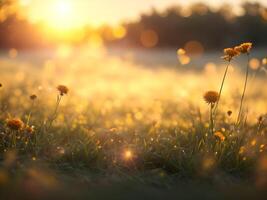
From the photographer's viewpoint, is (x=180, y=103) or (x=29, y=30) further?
(x=29, y=30)

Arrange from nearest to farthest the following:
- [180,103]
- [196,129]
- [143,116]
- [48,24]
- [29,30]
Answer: [196,129] → [143,116] → [180,103] → [29,30] → [48,24]

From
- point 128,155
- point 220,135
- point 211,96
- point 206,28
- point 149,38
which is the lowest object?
point 128,155

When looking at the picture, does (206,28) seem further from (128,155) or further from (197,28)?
(128,155)

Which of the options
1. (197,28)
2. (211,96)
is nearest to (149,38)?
(197,28)

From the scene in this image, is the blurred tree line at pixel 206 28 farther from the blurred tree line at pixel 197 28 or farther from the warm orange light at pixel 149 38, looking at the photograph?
the warm orange light at pixel 149 38

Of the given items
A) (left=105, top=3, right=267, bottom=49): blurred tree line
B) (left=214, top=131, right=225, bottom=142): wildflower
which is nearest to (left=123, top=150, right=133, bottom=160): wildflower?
(left=214, top=131, right=225, bottom=142): wildflower

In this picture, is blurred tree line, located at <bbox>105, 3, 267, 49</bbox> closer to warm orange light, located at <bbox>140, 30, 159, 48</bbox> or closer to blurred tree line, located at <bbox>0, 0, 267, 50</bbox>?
blurred tree line, located at <bbox>0, 0, 267, 50</bbox>

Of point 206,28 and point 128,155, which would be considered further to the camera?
point 206,28

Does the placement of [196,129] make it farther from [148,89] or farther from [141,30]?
[141,30]

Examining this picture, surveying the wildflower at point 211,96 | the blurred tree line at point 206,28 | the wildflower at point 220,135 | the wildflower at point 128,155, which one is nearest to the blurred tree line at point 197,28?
the blurred tree line at point 206,28

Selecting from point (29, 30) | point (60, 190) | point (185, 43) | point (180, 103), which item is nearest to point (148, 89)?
point (180, 103)

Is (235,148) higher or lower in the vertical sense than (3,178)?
higher
